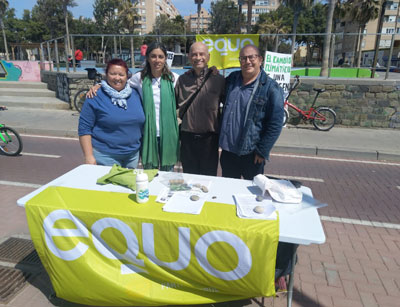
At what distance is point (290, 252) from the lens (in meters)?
2.28

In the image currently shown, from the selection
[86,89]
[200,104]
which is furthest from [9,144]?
[200,104]

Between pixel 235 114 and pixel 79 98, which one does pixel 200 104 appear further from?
pixel 79 98

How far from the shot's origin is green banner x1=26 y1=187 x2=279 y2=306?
6.45 feet

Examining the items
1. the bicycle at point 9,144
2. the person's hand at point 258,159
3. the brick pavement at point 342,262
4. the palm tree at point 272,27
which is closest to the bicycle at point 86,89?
the bicycle at point 9,144

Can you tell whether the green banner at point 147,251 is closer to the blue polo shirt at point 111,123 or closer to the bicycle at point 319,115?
the blue polo shirt at point 111,123

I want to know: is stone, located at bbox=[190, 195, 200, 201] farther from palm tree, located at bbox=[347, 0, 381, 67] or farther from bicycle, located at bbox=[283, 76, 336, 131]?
palm tree, located at bbox=[347, 0, 381, 67]

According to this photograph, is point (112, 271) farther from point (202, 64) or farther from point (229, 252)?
point (202, 64)

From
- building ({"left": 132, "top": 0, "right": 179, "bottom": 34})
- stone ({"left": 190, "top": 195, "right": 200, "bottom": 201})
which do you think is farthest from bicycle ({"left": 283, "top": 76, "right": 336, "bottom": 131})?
building ({"left": 132, "top": 0, "right": 179, "bottom": 34})

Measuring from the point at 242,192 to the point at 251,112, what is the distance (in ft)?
2.72

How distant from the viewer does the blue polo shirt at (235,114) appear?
289 cm

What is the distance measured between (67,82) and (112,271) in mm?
10869

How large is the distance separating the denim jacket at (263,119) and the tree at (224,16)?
6221cm

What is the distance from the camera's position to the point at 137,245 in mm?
2088

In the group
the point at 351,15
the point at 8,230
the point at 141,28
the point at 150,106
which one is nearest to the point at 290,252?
the point at 150,106
